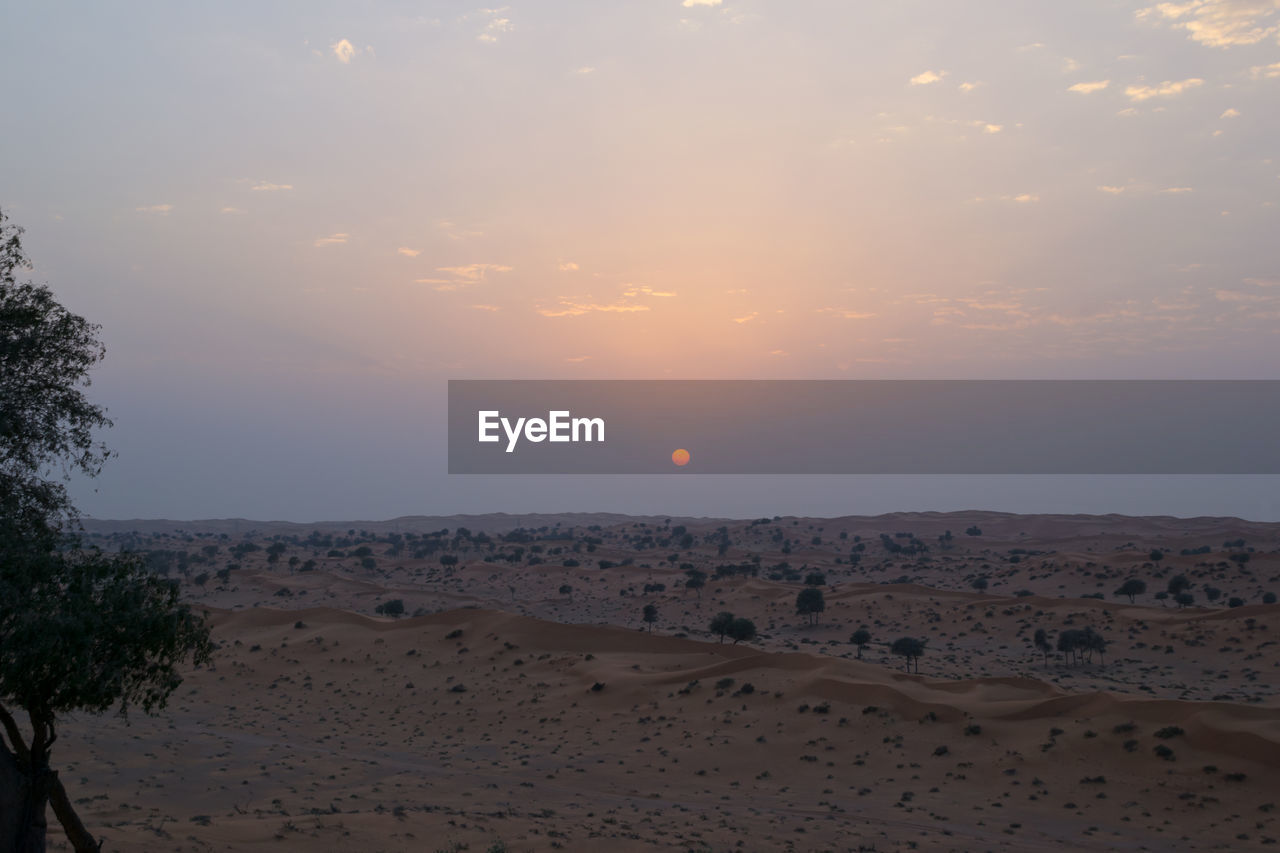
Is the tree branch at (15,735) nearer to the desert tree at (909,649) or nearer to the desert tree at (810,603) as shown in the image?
the desert tree at (909,649)

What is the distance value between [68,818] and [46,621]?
3723mm

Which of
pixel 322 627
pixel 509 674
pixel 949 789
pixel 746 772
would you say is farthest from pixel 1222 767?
pixel 322 627

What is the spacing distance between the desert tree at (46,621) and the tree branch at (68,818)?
2cm

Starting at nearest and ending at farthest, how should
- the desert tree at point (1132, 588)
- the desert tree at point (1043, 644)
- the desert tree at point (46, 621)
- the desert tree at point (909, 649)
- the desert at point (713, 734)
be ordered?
the desert tree at point (46, 621) → the desert at point (713, 734) → the desert tree at point (909, 649) → the desert tree at point (1043, 644) → the desert tree at point (1132, 588)

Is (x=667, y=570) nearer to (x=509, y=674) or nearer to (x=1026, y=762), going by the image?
(x=509, y=674)

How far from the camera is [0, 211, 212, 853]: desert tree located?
11086 millimetres

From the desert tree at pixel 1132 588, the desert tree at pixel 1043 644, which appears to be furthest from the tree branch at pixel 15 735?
the desert tree at pixel 1132 588

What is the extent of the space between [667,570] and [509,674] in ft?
173

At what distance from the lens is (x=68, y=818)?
12461 mm

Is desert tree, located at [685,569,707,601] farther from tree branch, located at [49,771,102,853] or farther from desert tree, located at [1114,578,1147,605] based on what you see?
tree branch, located at [49,771,102,853]

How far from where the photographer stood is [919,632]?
213 feet

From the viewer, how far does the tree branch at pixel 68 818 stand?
481 inches

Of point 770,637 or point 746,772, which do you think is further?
point 770,637

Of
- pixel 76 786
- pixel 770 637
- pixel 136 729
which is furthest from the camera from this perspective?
pixel 770 637
